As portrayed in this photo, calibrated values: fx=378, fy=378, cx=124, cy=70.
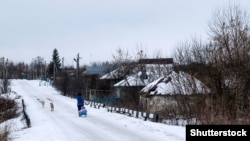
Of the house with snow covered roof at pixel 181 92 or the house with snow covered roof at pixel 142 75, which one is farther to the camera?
the house with snow covered roof at pixel 142 75

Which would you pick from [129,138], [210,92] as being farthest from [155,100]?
[129,138]

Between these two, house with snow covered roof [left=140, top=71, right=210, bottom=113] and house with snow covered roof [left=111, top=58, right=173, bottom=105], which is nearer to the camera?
house with snow covered roof [left=140, top=71, right=210, bottom=113]

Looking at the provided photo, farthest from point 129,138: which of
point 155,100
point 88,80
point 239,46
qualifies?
point 88,80

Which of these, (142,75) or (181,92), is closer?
(181,92)

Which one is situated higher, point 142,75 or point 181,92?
point 142,75

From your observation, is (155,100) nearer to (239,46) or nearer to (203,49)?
(203,49)

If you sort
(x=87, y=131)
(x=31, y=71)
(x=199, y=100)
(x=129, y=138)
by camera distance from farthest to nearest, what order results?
1. (x=31, y=71)
2. (x=199, y=100)
3. (x=87, y=131)
4. (x=129, y=138)

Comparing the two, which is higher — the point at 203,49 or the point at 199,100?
the point at 203,49

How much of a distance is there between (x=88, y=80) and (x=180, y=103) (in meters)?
38.5

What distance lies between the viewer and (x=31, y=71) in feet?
532

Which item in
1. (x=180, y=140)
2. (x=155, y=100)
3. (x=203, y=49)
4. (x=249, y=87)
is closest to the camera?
(x=180, y=140)

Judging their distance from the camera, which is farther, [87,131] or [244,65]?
[244,65]

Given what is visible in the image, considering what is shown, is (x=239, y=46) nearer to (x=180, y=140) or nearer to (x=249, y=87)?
(x=249, y=87)

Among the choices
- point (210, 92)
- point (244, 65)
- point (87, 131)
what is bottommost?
point (87, 131)
